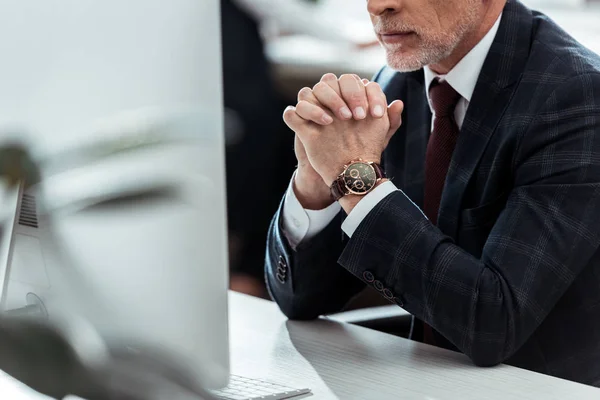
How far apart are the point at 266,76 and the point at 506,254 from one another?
81.7 inches

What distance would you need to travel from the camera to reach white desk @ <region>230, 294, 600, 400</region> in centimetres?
94

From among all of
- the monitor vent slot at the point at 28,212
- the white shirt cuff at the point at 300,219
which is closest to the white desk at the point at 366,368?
the white shirt cuff at the point at 300,219

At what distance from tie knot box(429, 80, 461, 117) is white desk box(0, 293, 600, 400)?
1.12 ft

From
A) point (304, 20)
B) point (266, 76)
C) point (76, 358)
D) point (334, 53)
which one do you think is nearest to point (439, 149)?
point (76, 358)

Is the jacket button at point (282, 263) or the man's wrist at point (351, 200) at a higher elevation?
the man's wrist at point (351, 200)

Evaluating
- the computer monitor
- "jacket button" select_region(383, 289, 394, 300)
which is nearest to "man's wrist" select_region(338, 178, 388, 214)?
"jacket button" select_region(383, 289, 394, 300)

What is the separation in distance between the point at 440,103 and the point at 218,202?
69cm

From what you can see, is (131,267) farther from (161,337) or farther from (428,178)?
(428,178)

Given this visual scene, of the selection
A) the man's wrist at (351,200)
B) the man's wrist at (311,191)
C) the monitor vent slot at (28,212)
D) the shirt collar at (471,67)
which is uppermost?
the monitor vent slot at (28,212)

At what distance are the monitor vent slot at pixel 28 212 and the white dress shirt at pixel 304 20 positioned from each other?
122 inches

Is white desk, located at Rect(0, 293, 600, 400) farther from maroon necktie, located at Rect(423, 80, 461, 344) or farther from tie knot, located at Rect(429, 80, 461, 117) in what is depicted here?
tie knot, located at Rect(429, 80, 461, 117)

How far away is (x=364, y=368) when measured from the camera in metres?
1.01

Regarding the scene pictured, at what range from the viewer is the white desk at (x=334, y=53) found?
3.23m

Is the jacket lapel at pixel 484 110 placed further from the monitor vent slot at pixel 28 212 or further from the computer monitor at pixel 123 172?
the monitor vent slot at pixel 28 212
